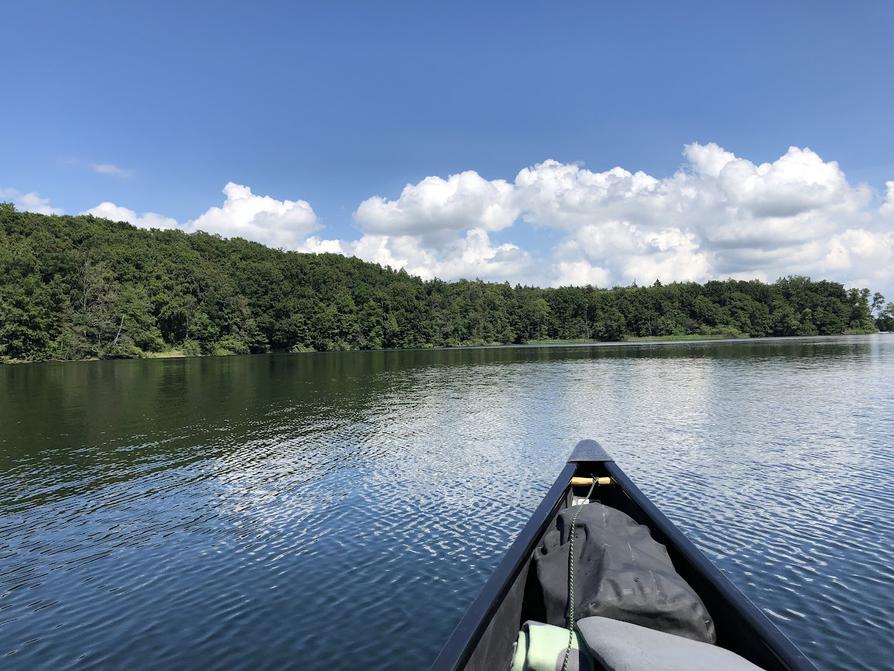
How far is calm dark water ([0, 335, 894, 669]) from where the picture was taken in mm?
8219

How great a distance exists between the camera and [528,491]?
15656mm

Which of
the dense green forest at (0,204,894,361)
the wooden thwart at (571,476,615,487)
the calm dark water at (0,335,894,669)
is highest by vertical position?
the dense green forest at (0,204,894,361)

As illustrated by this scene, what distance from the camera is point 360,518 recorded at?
1372 cm

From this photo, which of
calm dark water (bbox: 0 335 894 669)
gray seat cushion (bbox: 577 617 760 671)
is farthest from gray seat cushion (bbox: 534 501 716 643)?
calm dark water (bbox: 0 335 894 669)

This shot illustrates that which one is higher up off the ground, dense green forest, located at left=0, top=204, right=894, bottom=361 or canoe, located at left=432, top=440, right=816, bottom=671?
dense green forest, located at left=0, top=204, right=894, bottom=361

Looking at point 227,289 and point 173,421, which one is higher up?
point 227,289

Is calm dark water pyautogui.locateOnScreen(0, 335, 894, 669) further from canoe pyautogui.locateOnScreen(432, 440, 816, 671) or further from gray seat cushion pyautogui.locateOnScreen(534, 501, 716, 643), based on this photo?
gray seat cushion pyautogui.locateOnScreen(534, 501, 716, 643)

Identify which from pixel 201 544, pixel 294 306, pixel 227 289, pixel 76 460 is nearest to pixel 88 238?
pixel 227 289

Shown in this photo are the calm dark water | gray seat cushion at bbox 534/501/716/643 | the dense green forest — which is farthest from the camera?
the dense green forest

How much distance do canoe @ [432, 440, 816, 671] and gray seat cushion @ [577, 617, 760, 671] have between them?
21cm

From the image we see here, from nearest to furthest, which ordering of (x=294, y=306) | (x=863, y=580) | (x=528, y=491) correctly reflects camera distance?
(x=863, y=580) → (x=528, y=491) → (x=294, y=306)

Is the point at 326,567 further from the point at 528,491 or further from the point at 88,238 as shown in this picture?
the point at 88,238

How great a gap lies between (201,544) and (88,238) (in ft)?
451

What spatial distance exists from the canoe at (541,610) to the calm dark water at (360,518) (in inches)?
77.9
